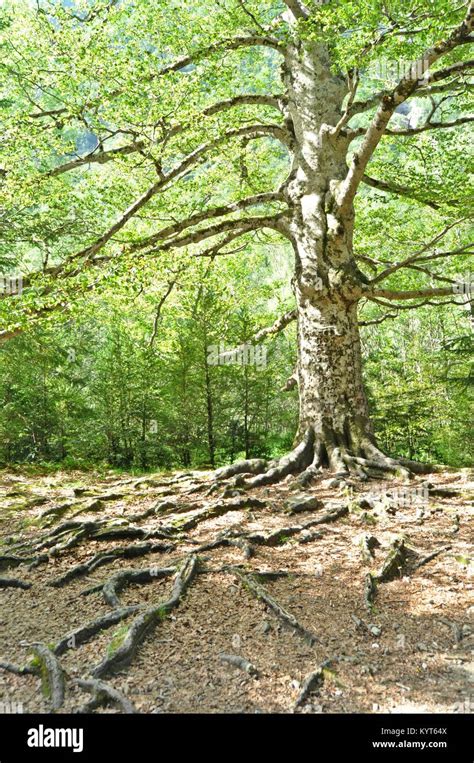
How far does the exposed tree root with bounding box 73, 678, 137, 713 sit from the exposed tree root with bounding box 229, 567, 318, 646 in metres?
1.36

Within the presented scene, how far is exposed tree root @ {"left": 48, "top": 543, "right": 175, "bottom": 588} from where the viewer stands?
4852 millimetres

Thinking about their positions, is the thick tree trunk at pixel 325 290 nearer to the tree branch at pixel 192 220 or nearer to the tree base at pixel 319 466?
the tree base at pixel 319 466

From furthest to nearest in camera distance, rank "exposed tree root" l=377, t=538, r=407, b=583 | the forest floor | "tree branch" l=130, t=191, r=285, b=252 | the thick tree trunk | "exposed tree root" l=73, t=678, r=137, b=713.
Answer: the thick tree trunk → "tree branch" l=130, t=191, r=285, b=252 → "exposed tree root" l=377, t=538, r=407, b=583 → the forest floor → "exposed tree root" l=73, t=678, r=137, b=713

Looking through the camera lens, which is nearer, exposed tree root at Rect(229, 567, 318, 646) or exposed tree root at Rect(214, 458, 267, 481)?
exposed tree root at Rect(229, 567, 318, 646)

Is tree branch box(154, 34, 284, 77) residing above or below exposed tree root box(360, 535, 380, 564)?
above

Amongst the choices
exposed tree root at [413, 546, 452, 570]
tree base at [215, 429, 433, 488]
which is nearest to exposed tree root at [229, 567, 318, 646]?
exposed tree root at [413, 546, 452, 570]

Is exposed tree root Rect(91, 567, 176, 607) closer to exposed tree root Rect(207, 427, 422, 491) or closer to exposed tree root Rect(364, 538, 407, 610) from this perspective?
exposed tree root Rect(364, 538, 407, 610)

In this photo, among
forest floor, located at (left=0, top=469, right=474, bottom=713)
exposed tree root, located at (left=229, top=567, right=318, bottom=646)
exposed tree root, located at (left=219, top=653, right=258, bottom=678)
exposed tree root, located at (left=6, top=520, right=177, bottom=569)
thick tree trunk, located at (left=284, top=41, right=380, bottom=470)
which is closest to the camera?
forest floor, located at (left=0, top=469, right=474, bottom=713)

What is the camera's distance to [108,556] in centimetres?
523

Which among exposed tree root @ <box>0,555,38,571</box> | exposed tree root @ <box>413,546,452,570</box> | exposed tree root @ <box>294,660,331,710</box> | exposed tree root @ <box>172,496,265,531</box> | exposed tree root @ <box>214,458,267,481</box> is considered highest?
exposed tree root @ <box>214,458,267,481</box>

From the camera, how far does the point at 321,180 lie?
8383mm

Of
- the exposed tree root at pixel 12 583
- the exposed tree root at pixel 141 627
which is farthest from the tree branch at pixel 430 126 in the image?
the exposed tree root at pixel 12 583

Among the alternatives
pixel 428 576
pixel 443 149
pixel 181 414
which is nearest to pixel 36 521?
pixel 428 576

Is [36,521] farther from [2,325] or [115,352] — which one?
[115,352]
